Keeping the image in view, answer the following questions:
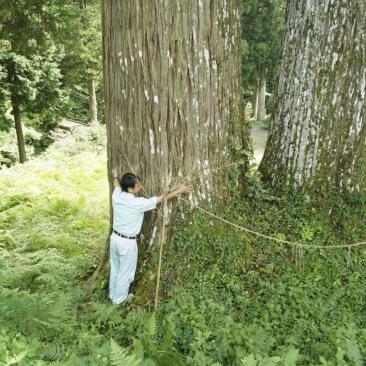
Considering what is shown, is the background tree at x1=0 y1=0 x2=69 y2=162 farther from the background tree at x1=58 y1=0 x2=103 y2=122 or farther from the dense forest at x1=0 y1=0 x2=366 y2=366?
the dense forest at x1=0 y1=0 x2=366 y2=366

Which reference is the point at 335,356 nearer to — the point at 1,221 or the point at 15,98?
the point at 1,221

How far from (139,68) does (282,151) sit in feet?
6.67

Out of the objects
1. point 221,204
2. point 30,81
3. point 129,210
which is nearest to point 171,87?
point 129,210

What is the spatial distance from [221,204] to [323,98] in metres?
1.66

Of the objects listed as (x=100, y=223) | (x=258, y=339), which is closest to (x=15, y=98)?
(x=100, y=223)

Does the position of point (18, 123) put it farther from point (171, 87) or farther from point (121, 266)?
point (171, 87)

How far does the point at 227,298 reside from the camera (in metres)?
4.18

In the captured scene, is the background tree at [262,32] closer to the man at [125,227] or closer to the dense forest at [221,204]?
the dense forest at [221,204]

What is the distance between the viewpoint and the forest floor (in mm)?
3500

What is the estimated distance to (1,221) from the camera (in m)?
7.36

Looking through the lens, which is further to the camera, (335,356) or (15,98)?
(15,98)

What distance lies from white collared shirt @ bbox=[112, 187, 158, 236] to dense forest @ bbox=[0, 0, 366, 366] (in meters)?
0.19

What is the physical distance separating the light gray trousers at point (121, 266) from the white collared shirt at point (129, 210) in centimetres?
12

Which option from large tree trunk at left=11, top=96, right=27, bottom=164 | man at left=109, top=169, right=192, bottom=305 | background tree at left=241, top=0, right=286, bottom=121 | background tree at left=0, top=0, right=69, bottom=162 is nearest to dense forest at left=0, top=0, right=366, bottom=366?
man at left=109, top=169, right=192, bottom=305
